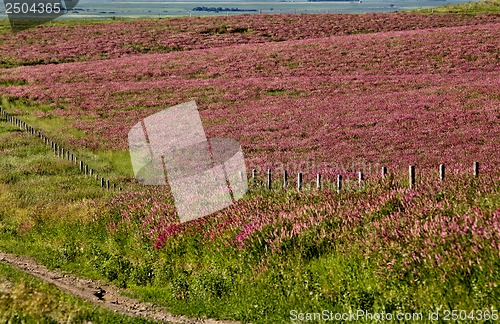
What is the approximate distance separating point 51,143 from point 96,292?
74.0 ft

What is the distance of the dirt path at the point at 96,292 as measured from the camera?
13367 mm

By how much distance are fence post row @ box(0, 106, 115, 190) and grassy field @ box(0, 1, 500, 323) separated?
517mm

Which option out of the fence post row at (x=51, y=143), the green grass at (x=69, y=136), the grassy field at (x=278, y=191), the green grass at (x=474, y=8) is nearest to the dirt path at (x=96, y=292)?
the grassy field at (x=278, y=191)

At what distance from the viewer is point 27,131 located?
131 feet

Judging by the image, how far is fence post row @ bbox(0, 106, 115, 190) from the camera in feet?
98.9

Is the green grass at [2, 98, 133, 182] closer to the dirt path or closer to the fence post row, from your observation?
the fence post row

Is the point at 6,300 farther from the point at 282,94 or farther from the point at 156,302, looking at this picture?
the point at 282,94

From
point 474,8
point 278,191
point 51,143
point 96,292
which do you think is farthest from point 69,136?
point 474,8

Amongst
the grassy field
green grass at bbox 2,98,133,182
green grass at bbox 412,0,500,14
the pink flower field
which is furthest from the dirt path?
green grass at bbox 412,0,500,14

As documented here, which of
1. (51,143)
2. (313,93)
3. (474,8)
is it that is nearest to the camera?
(51,143)

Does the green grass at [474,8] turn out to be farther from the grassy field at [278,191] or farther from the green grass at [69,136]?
the green grass at [69,136]

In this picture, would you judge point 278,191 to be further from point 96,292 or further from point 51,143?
point 51,143

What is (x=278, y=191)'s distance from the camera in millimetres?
19281

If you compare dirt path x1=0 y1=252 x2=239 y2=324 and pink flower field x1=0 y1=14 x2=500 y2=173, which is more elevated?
dirt path x1=0 y1=252 x2=239 y2=324
